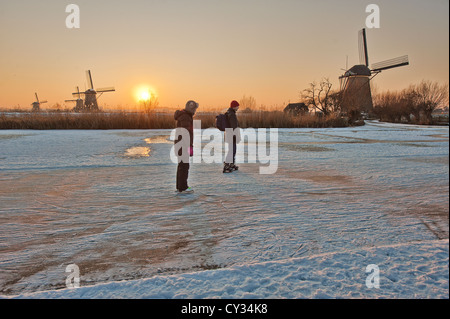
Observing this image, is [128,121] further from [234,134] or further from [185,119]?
[185,119]

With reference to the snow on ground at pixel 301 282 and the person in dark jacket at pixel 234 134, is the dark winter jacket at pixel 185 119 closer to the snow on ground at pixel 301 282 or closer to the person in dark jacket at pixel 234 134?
the person in dark jacket at pixel 234 134

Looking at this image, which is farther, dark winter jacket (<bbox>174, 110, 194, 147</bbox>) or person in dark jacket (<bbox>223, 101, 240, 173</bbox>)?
person in dark jacket (<bbox>223, 101, 240, 173</bbox>)

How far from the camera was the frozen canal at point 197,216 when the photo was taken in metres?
2.46

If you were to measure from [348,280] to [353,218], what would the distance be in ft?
5.04

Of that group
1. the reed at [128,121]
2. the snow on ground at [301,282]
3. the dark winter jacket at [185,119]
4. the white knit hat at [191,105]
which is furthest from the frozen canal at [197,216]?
the reed at [128,121]

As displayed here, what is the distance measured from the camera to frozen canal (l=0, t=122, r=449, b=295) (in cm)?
246

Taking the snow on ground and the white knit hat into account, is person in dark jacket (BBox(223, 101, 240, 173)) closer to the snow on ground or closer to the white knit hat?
the white knit hat

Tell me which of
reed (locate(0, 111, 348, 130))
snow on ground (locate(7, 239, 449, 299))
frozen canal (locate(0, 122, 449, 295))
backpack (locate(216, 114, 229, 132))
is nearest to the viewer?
snow on ground (locate(7, 239, 449, 299))

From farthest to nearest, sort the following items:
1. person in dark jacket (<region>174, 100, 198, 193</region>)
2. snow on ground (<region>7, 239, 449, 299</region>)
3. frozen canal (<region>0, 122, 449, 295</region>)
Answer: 1. person in dark jacket (<region>174, 100, 198, 193</region>)
2. frozen canal (<region>0, 122, 449, 295</region>)
3. snow on ground (<region>7, 239, 449, 299</region>)

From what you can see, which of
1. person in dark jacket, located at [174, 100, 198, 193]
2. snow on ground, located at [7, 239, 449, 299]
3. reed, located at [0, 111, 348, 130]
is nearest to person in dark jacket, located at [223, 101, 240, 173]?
person in dark jacket, located at [174, 100, 198, 193]

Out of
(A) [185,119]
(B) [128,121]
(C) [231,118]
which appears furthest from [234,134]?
(B) [128,121]

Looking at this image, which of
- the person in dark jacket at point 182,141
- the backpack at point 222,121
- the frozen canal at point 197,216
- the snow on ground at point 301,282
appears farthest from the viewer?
the backpack at point 222,121
